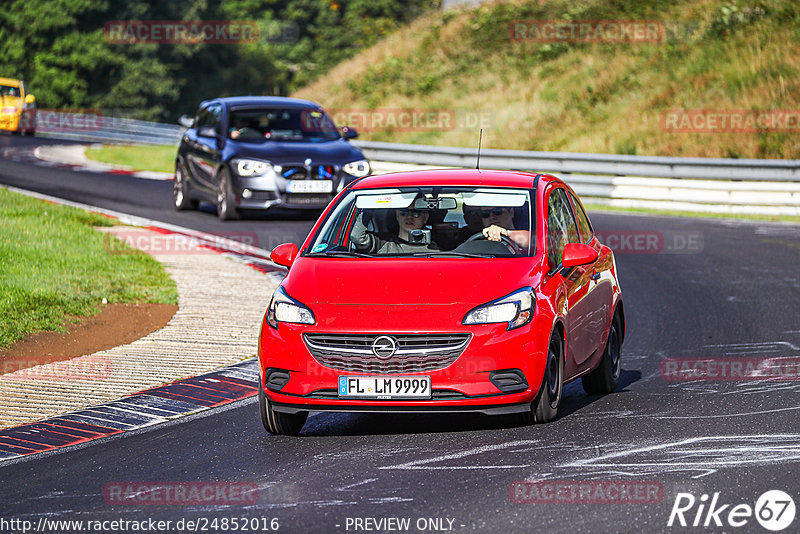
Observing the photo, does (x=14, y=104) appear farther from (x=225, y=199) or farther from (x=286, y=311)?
(x=286, y=311)

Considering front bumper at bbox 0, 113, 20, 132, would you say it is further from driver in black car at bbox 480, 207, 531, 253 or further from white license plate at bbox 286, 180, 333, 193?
driver in black car at bbox 480, 207, 531, 253

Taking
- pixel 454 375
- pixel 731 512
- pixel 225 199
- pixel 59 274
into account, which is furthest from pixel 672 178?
pixel 731 512

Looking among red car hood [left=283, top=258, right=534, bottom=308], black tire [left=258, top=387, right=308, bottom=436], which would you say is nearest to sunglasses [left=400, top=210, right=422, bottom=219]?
red car hood [left=283, top=258, right=534, bottom=308]

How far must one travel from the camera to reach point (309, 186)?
19.8 meters

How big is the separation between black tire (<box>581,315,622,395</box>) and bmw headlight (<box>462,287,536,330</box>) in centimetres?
163

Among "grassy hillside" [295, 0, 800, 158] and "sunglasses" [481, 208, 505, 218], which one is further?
→ "grassy hillside" [295, 0, 800, 158]

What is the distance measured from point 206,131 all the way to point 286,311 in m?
13.8

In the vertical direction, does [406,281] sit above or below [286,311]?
above

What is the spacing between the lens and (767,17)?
121 ft

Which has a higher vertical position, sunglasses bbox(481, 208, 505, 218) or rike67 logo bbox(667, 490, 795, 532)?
sunglasses bbox(481, 208, 505, 218)

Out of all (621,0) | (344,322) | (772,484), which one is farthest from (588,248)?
(621,0)

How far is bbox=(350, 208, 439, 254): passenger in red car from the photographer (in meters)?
8.78

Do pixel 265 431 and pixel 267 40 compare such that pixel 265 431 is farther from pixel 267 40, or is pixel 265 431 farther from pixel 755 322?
pixel 267 40

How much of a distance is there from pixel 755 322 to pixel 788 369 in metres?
2.46
